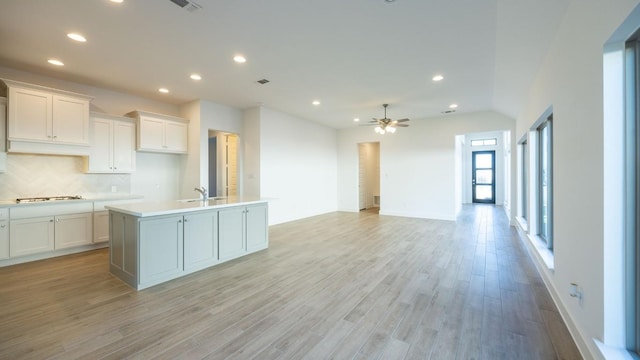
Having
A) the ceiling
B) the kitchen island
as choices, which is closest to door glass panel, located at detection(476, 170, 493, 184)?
the ceiling

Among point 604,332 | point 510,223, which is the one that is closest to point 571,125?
point 604,332

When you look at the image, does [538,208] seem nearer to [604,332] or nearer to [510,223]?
[510,223]

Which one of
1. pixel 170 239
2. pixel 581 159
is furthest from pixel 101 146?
pixel 581 159

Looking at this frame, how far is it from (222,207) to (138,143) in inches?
112

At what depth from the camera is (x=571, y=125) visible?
89.2 inches

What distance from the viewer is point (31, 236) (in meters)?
4.02

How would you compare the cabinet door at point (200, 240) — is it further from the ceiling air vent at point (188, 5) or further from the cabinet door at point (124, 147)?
the cabinet door at point (124, 147)

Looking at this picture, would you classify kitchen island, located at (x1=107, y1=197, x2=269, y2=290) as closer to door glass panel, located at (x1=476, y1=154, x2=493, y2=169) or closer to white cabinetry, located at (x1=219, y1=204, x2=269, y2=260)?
white cabinetry, located at (x1=219, y1=204, x2=269, y2=260)

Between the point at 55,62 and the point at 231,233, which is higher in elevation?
Result: the point at 55,62

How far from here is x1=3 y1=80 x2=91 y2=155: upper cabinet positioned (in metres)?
3.92

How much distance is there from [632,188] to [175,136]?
6.67 m

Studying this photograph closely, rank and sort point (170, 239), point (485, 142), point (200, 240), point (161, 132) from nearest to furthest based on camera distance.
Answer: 1. point (170, 239)
2. point (200, 240)
3. point (161, 132)
4. point (485, 142)

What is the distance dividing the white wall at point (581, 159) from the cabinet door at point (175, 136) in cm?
637

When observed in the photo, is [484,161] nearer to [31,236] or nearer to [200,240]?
[200,240]
